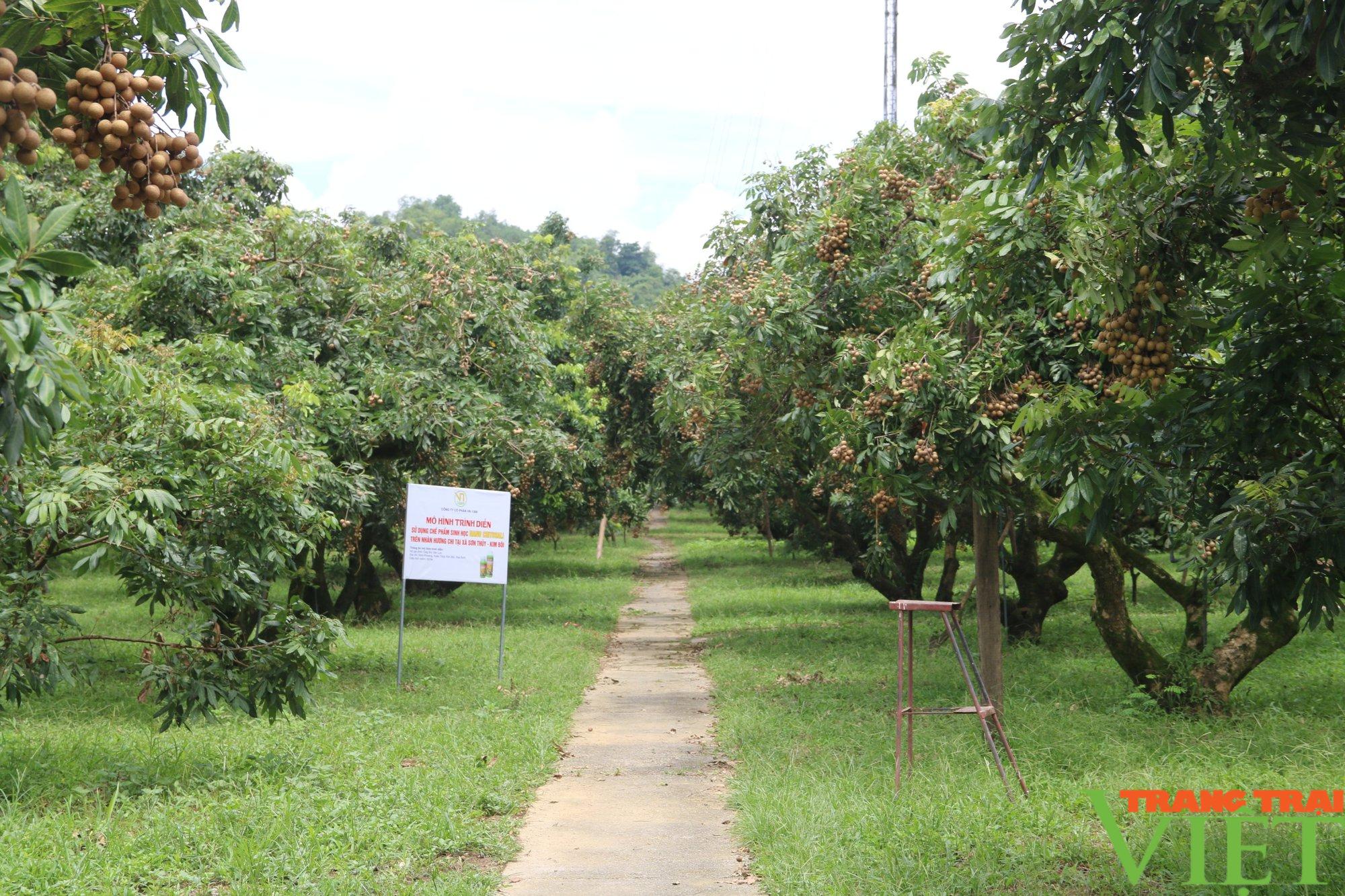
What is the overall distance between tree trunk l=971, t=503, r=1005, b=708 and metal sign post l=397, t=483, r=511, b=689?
472 centimetres

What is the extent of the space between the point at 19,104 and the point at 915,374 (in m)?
6.23

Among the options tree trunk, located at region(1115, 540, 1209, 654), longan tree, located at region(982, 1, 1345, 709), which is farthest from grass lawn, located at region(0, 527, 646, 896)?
tree trunk, located at region(1115, 540, 1209, 654)

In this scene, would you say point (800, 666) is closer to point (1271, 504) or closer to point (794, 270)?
point (794, 270)

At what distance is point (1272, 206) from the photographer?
489 cm

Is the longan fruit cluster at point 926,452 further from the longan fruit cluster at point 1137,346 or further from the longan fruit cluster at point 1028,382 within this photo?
the longan fruit cluster at point 1137,346

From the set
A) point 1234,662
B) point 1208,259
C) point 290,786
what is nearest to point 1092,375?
point 1208,259

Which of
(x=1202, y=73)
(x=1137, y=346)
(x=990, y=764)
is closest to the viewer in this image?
(x=1202, y=73)

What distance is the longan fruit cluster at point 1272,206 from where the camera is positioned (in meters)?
4.70

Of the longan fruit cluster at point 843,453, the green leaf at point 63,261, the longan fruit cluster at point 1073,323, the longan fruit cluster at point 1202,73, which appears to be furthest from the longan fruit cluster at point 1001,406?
the green leaf at point 63,261

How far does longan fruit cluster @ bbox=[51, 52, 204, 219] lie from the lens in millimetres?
2729

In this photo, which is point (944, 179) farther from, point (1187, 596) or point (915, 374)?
point (1187, 596)

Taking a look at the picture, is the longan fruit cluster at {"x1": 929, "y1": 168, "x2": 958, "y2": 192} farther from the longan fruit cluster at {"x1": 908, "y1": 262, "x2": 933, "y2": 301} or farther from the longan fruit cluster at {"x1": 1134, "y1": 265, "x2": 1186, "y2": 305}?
the longan fruit cluster at {"x1": 1134, "y1": 265, "x2": 1186, "y2": 305}

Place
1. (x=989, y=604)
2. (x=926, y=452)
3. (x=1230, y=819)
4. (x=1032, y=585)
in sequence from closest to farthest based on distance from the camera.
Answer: (x=1230, y=819), (x=926, y=452), (x=989, y=604), (x=1032, y=585)

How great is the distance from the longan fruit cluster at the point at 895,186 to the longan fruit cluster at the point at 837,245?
60cm
